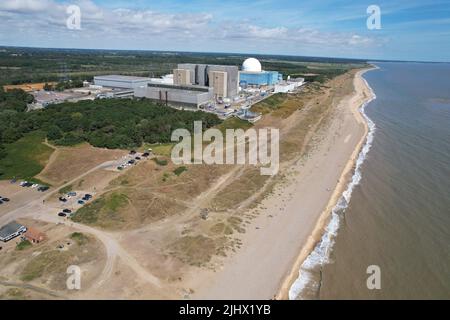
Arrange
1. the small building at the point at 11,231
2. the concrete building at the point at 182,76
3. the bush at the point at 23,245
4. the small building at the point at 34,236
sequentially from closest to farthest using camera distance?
the bush at the point at 23,245 → the small building at the point at 34,236 → the small building at the point at 11,231 → the concrete building at the point at 182,76

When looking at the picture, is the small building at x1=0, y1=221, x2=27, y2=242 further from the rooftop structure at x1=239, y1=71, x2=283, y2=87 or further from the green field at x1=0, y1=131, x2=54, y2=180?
the rooftop structure at x1=239, y1=71, x2=283, y2=87

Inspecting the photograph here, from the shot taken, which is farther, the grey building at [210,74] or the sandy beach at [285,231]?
the grey building at [210,74]

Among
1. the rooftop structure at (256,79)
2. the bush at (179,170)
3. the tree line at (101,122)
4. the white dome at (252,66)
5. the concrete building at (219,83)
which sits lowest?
the bush at (179,170)

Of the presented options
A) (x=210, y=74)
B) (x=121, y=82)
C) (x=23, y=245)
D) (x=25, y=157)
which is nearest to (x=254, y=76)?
(x=210, y=74)

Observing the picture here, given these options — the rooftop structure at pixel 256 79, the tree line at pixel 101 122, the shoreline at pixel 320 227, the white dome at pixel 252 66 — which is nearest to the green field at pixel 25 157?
the tree line at pixel 101 122

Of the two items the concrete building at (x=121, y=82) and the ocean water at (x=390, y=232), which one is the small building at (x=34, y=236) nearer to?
the ocean water at (x=390, y=232)

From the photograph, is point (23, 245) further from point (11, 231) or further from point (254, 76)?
point (254, 76)

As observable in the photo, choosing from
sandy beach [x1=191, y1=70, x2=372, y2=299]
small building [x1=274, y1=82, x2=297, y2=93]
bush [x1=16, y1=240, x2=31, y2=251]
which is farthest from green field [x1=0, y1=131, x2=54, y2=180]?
small building [x1=274, y1=82, x2=297, y2=93]
